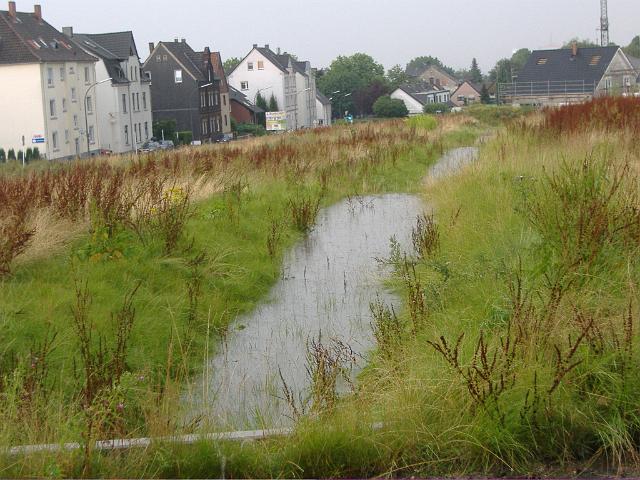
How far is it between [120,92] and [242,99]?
31.4 metres

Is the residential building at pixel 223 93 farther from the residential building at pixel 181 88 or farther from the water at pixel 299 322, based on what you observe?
the water at pixel 299 322

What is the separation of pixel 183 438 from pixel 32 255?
186 inches

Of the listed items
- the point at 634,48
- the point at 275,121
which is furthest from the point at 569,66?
the point at 634,48

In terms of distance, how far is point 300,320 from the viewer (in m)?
9.03

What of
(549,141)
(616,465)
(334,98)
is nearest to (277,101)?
(334,98)

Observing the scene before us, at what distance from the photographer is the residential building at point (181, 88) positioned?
85.1 m

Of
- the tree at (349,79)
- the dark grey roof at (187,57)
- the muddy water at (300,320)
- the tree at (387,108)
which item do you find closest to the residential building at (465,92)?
the tree at (349,79)

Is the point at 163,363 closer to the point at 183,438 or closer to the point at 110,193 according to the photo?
the point at 183,438

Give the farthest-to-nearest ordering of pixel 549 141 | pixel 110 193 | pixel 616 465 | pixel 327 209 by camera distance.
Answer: pixel 549 141 → pixel 327 209 → pixel 110 193 → pixel 616 465

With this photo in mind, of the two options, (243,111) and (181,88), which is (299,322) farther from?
(243,111)

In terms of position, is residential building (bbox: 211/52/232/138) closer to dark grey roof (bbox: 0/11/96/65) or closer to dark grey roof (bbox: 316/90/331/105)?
dark grey roof (bbox: 0/11/96/65)

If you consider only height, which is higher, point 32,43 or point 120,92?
point 32,43

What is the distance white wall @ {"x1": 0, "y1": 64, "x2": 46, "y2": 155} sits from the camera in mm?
57625

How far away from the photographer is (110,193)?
11.2 meters
